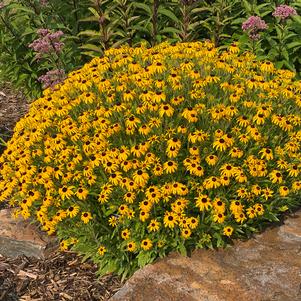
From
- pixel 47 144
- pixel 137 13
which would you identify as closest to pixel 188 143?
pixel 47 144

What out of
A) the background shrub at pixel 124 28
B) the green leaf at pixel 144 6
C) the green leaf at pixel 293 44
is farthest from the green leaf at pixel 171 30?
the green leaf at pixel 293 44

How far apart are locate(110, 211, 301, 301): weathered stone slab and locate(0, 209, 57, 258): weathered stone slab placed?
1.39 metres

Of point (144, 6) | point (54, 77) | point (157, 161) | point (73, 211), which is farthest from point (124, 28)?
point (73, 211)

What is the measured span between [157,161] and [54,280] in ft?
5.58

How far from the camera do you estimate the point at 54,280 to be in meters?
4.96

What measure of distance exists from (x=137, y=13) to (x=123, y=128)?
3429 millimetres

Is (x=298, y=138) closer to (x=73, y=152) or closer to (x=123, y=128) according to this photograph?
(x=123, y=128)

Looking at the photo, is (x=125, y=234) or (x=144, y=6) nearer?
(x=125, y=234)

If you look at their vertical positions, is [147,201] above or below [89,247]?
above

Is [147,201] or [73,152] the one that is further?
[73,152]

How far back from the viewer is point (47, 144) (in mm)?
4664

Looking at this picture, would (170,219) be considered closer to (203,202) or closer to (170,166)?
(203,202)

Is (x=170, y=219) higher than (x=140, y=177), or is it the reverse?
(x=140, y=177)

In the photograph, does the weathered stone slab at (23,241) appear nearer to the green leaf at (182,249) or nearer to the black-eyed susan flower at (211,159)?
the green leaf at (182,249)
